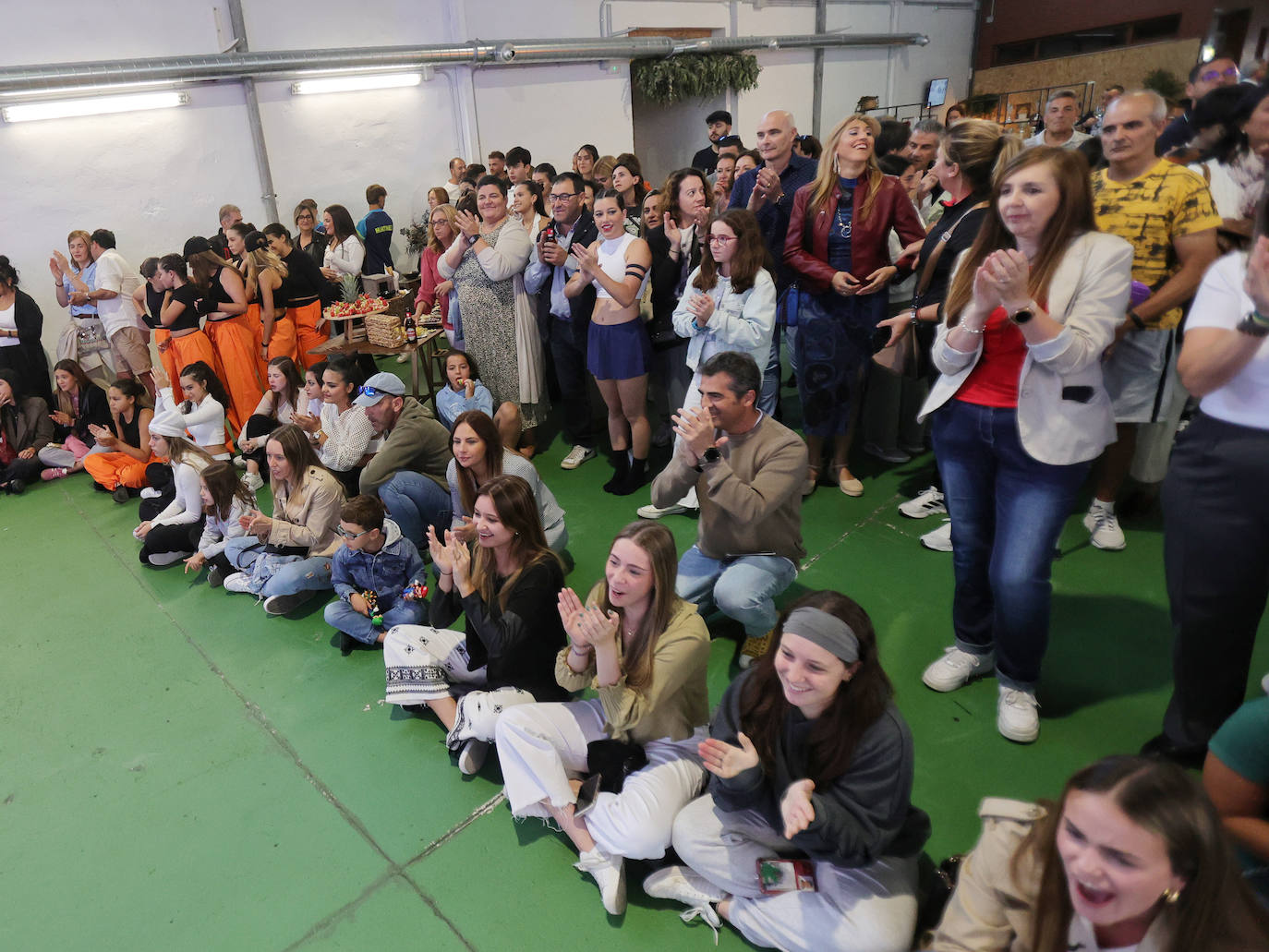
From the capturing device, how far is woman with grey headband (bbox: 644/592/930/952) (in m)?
1.81

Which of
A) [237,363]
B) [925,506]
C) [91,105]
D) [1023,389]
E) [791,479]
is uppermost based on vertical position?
[91,105]

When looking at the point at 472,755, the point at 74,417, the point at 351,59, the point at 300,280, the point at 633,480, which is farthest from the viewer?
the point at 351,59

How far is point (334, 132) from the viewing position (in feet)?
27.8

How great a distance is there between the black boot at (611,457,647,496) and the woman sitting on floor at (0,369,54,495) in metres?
4.10

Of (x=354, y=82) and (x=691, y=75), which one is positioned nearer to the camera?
(x=354, y=82)

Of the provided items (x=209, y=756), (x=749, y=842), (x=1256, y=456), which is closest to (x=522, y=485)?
→ (x=749, y=842)

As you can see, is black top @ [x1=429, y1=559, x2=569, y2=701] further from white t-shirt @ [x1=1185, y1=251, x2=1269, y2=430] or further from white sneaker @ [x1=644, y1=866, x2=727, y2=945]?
white t-shirt @ [x1=1185, y1=251, x2=1269, y2=430]

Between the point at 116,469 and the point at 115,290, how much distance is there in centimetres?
189

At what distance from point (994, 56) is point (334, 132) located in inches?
514

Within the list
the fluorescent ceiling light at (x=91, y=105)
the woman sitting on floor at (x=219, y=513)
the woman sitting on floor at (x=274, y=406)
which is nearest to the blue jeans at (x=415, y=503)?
the woman sitting on floor at (x=219, y=513)

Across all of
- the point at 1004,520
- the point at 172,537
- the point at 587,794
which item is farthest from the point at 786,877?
the point at 172,537

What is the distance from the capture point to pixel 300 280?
6.04m

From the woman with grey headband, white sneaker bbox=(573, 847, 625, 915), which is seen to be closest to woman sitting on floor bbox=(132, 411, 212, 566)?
white sneaker bbox=(573, 847, 625, 915)

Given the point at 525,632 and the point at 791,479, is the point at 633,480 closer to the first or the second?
the point at 791,479
